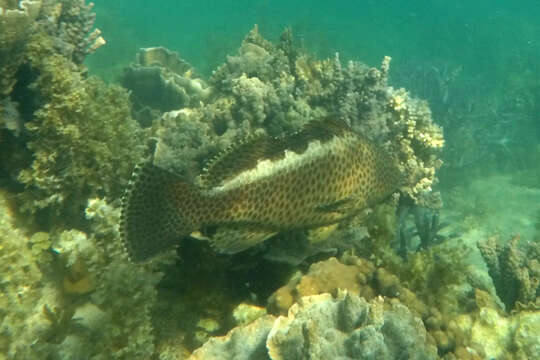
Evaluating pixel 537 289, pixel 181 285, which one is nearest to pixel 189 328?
pixel 181 285

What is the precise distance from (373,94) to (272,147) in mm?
3217

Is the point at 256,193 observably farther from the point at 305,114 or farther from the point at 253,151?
the point at 305,114

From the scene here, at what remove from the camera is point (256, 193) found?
10.6 ft

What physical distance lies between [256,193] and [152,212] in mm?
856

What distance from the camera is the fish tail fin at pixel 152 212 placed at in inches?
115

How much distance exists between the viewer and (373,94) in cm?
599

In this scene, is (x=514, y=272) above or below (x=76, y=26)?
below

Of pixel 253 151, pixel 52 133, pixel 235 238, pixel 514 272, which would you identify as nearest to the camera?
pixel 235 238

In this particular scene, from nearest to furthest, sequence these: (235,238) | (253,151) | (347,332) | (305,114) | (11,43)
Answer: (347,332) < (235,238) < (253,151) < (11,43) < (305,114)

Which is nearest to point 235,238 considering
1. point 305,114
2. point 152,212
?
point 152,212

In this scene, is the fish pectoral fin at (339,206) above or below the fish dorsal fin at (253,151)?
below

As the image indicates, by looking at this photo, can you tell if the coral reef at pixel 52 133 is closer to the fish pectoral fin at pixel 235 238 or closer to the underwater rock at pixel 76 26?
the underwater rock at pixel 76 26

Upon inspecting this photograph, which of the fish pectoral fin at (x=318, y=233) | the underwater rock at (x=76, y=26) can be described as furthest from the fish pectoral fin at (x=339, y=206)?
the underwater rock at (x=76, y=26)

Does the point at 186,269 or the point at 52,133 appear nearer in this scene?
the point at 186,269
